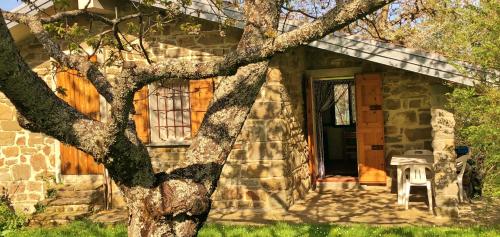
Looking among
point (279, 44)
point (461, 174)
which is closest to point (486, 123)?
point (461, 174)

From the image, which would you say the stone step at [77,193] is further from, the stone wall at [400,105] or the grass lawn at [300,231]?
the stone wall at [400,105]

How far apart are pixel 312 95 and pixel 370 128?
1274 mm

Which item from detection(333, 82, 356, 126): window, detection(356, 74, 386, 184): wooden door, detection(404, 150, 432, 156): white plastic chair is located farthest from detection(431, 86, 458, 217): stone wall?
detection(333, 82, 356, 126): window

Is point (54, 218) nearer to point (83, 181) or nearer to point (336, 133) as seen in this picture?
point (83, 181)

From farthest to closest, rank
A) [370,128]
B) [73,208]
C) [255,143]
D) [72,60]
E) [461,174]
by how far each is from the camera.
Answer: [370,128], [73,208], [255,143], [461,174], [72,60]

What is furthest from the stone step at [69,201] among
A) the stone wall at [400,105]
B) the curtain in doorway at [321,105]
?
the stone wall at [400,105]

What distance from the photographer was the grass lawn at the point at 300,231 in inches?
236

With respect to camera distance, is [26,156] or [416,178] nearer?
[416,178]

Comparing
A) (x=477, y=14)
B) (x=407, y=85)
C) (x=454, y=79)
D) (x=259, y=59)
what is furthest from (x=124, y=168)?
(x=407, y=85)

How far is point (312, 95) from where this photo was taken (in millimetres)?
9680

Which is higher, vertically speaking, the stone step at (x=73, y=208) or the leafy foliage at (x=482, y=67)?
the leafy foliage at (x=482, y=67)

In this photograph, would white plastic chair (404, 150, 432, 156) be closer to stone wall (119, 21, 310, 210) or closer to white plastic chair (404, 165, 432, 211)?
white plastic chair (404, 165, 432, 211)

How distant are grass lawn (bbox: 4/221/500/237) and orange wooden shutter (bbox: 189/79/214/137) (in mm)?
2068

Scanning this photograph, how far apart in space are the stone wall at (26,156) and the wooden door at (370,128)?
5.62 metres
